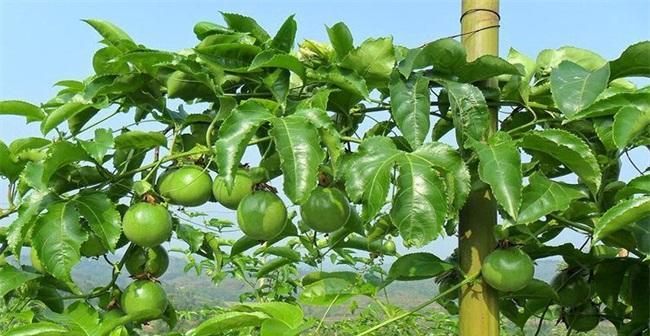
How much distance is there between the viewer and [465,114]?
129cm

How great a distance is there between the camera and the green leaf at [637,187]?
4.20 feet

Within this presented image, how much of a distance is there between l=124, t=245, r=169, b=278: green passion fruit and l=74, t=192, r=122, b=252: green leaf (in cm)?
17

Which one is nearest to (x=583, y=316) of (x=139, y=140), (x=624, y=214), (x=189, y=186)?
(x=624, y=214)

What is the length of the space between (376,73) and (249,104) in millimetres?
285

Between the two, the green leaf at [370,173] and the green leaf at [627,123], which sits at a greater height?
the green leaf at [627,123]

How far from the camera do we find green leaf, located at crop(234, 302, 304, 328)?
126cm

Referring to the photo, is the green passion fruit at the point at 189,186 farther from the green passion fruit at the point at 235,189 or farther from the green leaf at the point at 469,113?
the green leaf at the point at 469,113

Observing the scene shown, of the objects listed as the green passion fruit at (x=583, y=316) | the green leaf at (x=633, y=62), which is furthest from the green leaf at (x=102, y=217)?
the green passion fruit at (x=583, y=316)

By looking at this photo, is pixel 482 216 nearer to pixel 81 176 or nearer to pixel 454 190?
pixel 454 190

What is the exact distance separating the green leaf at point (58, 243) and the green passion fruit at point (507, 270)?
31.7 inches

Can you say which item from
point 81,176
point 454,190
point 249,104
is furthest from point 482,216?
point 81,176

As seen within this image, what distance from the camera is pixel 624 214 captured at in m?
1.18

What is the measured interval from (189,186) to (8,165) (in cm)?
50

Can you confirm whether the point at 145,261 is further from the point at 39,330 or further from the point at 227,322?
the point at 227,322
